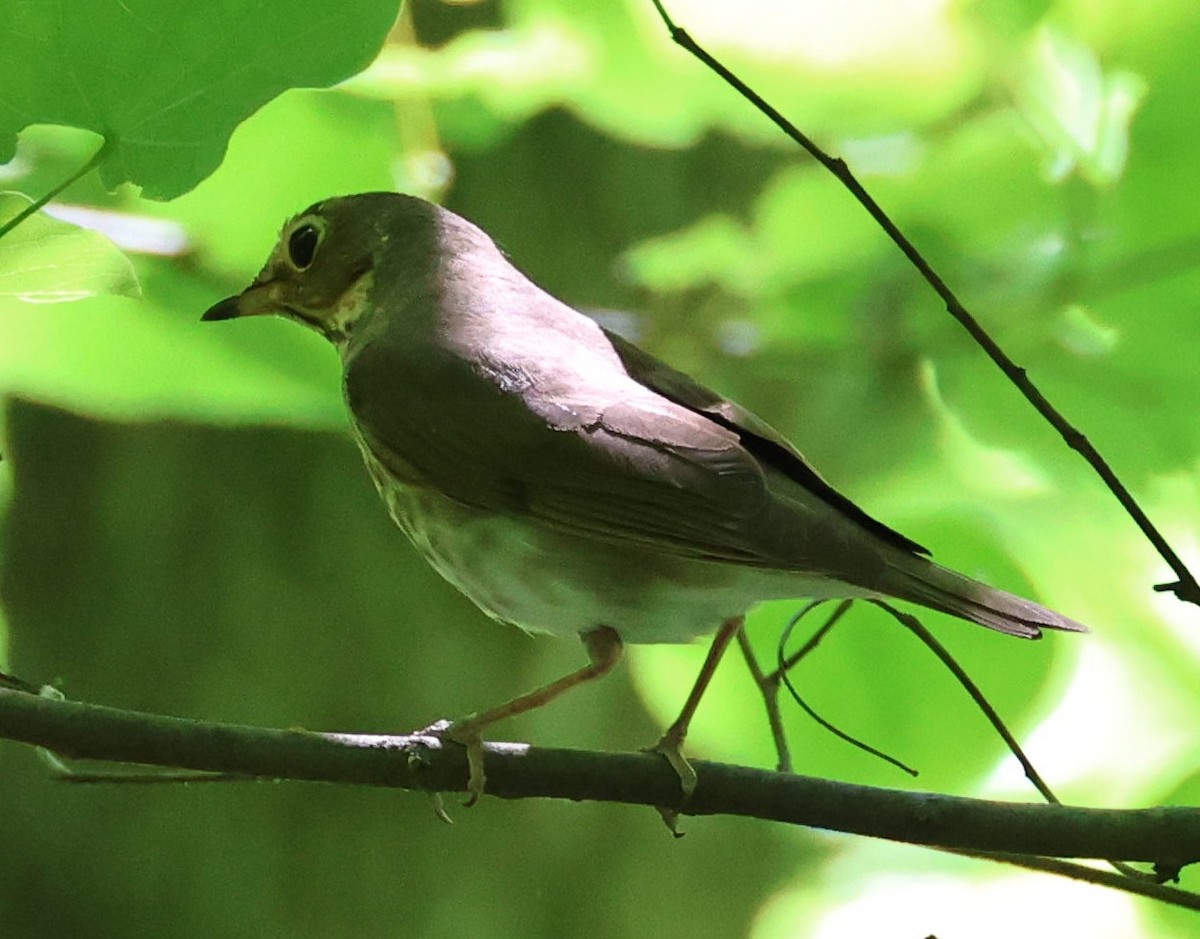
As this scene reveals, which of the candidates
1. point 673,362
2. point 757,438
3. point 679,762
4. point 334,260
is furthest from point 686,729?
point 673,362

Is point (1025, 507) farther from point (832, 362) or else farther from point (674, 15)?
point (674, 15)

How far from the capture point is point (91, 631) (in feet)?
4.75

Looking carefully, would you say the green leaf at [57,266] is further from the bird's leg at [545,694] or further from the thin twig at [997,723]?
the thin twig at [997,723]

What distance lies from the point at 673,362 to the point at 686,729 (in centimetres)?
76

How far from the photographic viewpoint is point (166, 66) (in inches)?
29.7

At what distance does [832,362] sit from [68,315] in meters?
0.87

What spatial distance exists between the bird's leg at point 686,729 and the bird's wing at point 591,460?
0.13 meters

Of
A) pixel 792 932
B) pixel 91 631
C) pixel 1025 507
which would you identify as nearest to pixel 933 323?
pixel 1025 507

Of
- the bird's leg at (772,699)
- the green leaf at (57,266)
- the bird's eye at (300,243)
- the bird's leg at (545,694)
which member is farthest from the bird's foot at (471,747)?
the bird's eye at (300,243)

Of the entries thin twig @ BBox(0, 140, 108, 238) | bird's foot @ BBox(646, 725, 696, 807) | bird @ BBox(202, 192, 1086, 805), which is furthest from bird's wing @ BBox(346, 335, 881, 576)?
thin twig @ BBox(0, 140, 108, 238)

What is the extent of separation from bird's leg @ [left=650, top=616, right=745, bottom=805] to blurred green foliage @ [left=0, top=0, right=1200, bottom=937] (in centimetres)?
25

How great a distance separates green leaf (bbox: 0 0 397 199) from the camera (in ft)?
2.39

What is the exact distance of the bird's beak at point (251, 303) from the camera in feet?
3.43

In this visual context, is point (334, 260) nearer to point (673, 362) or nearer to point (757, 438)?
point (757, 438)
